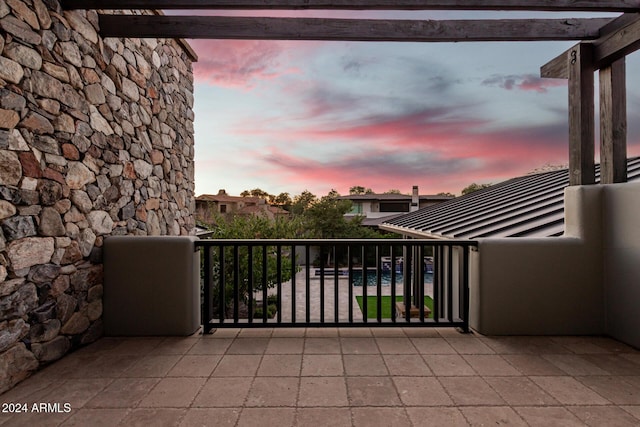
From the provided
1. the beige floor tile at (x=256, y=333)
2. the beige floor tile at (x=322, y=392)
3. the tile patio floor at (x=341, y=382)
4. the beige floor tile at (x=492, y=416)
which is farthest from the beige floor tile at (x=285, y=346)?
the beige floor tile at (x=492, y=416)

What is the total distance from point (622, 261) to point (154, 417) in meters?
3.82

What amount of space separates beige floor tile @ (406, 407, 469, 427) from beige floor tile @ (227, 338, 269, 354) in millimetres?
1333

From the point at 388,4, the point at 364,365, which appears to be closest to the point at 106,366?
the point at 364,365

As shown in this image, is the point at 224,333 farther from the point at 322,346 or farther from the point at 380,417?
the point at 380,417

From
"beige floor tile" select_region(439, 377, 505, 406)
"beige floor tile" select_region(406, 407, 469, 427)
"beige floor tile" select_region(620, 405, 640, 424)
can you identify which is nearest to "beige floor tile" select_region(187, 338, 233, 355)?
"beige floor tile" select_region(406, 407, 469, 427)

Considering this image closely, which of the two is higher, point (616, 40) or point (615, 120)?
point (616, 40)

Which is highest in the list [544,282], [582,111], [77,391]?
[582,111]

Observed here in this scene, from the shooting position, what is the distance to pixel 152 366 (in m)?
2.41

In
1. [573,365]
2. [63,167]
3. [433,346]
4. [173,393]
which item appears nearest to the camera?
[173,393]

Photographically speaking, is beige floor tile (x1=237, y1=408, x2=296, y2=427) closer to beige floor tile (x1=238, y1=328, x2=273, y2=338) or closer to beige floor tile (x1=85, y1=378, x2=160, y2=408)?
beige floor tile (x1=85, y1=378, x2=160, y2=408)

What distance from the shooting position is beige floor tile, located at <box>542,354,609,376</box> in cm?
230

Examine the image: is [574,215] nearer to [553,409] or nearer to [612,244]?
[612,244]

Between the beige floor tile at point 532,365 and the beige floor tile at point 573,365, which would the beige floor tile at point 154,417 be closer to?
the beige floor tile at point 532,365

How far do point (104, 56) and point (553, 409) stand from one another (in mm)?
4466
